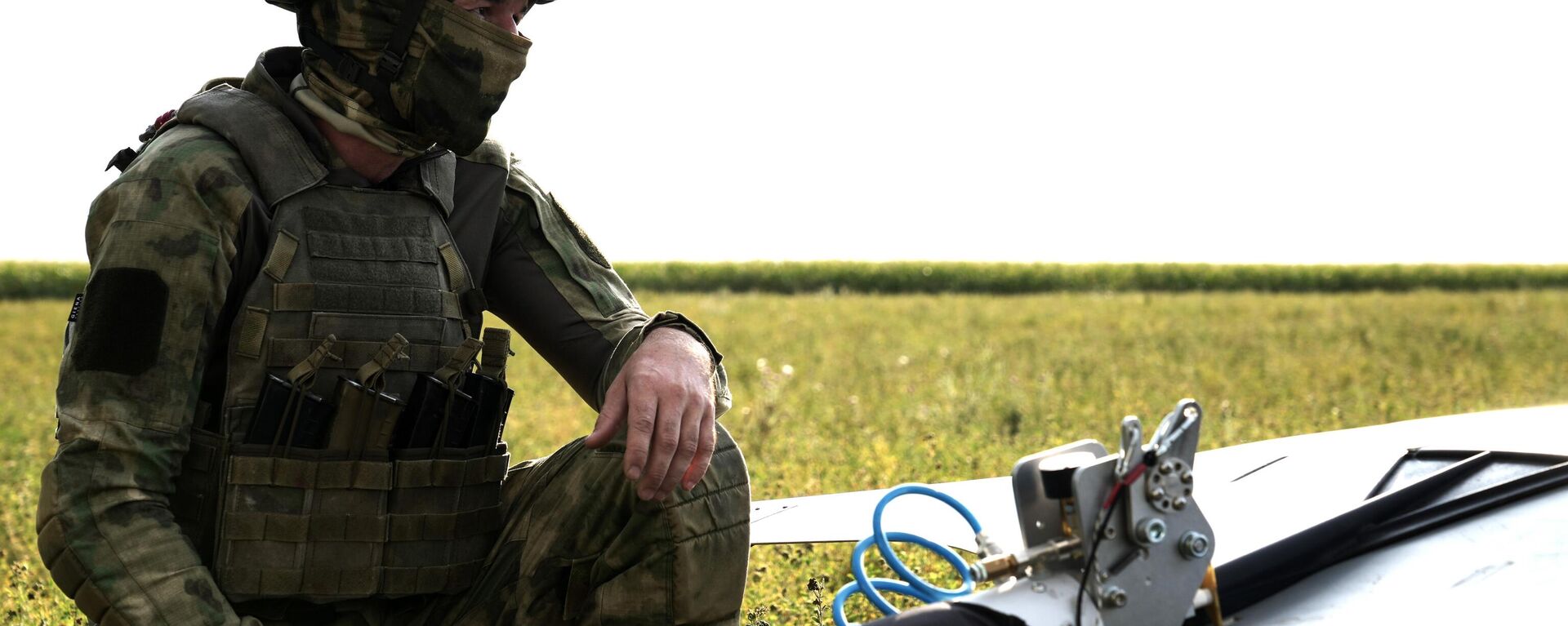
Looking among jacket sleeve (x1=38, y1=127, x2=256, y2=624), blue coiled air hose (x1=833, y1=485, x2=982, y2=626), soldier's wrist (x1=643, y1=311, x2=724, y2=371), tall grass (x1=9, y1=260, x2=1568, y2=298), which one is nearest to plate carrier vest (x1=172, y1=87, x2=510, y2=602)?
jacket sleeve (x1=38, y1=127, x2=256, y2=624)

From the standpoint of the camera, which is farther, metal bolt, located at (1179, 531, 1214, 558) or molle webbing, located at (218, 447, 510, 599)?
molle webbing, located at (218, 447, 510, 599)

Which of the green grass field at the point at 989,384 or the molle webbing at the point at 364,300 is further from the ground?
the molle webbing at the point at 364,300

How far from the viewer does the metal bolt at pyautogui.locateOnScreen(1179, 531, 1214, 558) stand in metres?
2.25

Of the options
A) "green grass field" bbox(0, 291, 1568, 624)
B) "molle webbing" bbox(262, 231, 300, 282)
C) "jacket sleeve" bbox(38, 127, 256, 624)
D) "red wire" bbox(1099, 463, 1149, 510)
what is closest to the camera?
"red wire" bbox(1099, 463, 1149, 510)

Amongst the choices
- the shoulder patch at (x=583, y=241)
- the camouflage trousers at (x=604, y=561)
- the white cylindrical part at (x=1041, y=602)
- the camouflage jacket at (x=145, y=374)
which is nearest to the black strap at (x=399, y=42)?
the camouflage jacket at (x=145, y=374)

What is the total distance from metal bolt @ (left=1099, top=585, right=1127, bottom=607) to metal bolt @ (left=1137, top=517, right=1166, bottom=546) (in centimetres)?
9

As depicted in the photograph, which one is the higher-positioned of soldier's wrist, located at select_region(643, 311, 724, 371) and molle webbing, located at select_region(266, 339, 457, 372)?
soldier's wrist, located at select_region(643, 311, 724, 371)

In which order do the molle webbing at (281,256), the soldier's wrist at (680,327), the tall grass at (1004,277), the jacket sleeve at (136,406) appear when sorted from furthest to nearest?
the tall grass at (1004,277) → the soldier's wrist at (680,327) → the molle webbing at (281,256) → the jacket sleeve at (136,406)

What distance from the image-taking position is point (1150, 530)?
86.6 inches

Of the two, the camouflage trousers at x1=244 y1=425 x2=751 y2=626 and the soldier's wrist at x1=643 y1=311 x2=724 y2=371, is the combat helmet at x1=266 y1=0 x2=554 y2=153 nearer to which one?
the soldier's wrist at x1=643 y1=311 x2=724 y2=371

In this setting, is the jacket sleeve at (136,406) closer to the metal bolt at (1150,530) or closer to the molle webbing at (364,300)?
the molle webbing at (364,300)

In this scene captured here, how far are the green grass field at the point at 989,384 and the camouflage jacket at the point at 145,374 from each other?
75.3 inches

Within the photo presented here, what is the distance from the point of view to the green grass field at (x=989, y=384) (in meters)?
6.12

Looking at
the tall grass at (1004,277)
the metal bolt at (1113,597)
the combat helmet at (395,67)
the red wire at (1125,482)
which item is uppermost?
the combat helmet at (395,67)
